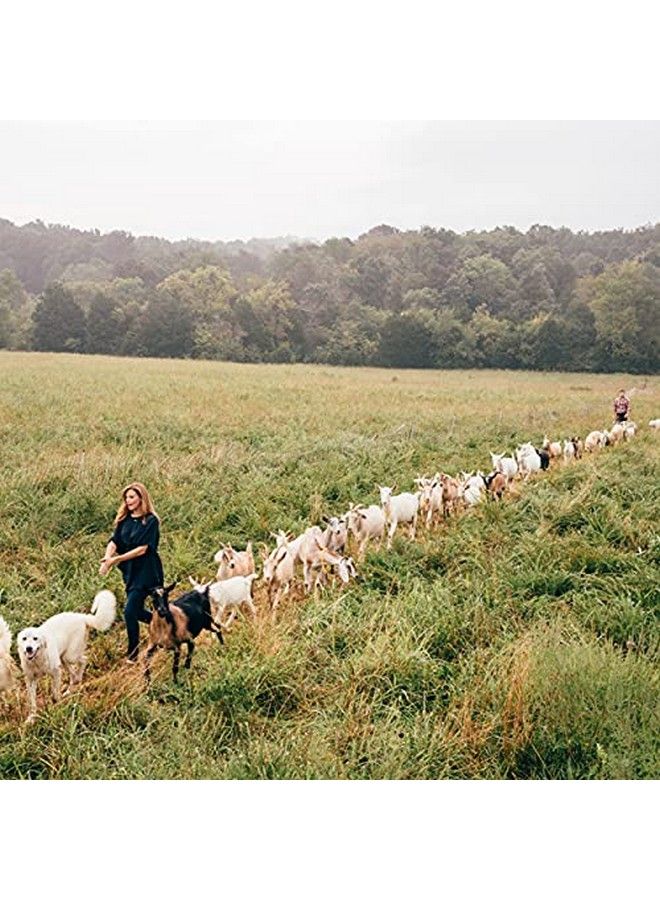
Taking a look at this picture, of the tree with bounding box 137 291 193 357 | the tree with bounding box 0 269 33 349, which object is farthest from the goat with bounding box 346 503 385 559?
the tree with bounding box 0 269 33 349

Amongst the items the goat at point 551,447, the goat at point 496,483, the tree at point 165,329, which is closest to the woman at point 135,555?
the tree at point 165,329

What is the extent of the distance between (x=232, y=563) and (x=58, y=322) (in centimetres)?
195

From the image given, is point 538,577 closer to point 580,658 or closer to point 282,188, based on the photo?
point 580,658

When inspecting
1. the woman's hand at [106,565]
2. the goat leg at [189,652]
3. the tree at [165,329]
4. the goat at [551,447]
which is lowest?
the goat leg at [189,652]

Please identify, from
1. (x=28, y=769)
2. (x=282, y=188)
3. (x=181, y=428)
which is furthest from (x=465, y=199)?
(x=28, y=769)

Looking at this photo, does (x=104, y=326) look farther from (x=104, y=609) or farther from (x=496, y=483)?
(x=496, y=483)

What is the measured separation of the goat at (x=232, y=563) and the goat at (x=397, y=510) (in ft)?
3.59

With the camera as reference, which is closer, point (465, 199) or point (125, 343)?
point (125, 343)

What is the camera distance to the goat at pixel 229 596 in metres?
3.93

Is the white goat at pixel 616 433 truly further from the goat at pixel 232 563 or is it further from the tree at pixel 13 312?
the tree at pixel 13 312

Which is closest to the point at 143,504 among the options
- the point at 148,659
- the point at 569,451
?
the point at 148,659

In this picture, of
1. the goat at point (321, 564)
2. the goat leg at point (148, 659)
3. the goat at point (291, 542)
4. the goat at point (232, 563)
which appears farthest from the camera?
the goat at point (321, 564)

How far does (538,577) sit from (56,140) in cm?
416

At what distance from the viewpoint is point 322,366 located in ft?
16.3
